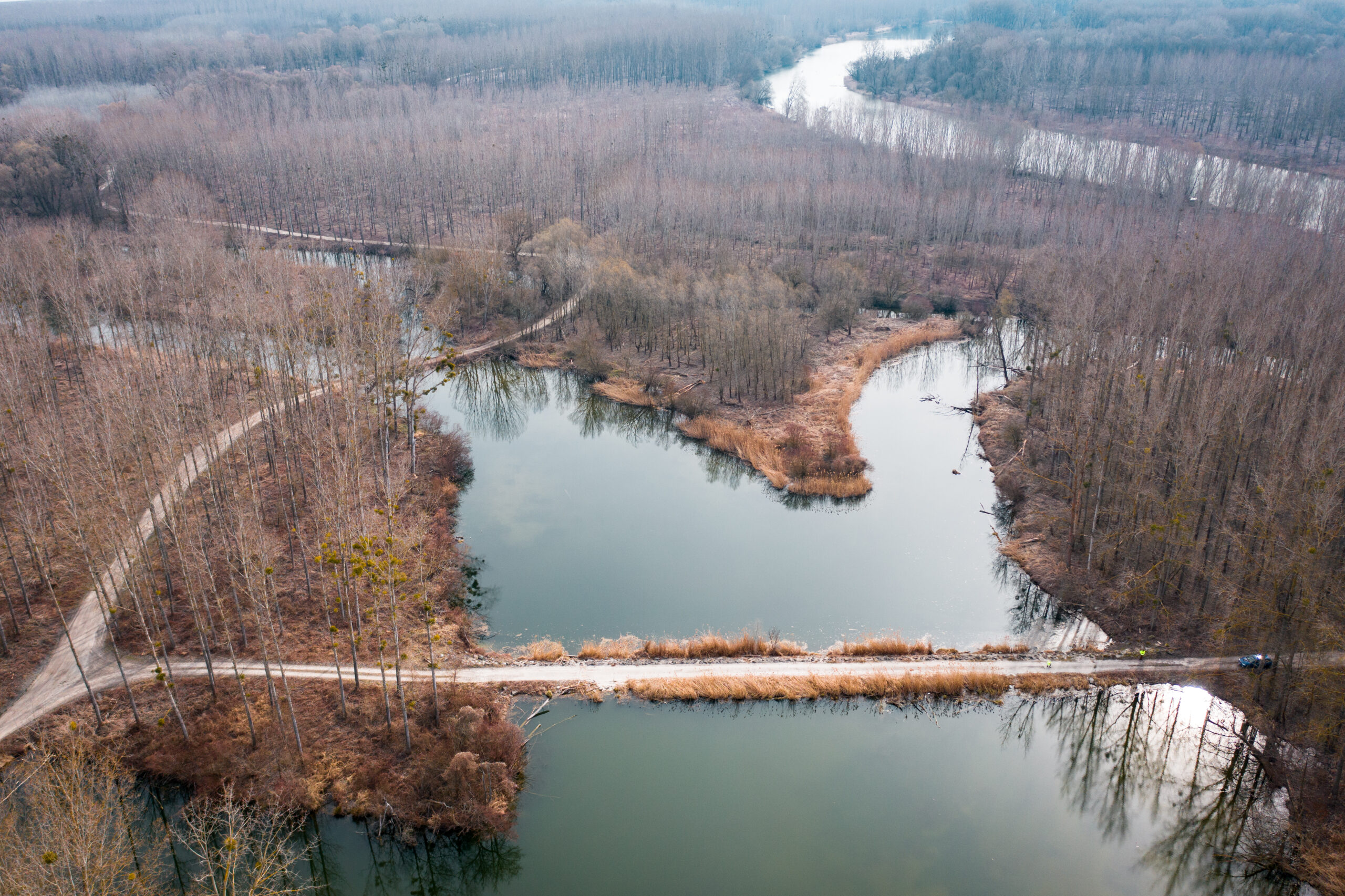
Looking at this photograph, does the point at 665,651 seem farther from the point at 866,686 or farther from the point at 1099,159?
the point at 1099,159

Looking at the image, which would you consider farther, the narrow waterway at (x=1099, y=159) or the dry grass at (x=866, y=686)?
the narrow waterway at (x=1099, y=159)

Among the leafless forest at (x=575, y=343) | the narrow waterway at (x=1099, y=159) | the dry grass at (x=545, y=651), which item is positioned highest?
the narrow waterway at (x=1099, y=159)

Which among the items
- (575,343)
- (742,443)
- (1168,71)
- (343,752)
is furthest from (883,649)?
(1168,71)

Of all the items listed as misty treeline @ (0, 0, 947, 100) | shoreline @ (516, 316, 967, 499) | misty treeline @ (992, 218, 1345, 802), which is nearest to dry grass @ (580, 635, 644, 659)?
shoreline @ (516, 316, 967, 499)

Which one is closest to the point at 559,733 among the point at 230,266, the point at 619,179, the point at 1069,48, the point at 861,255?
the point at 230,266

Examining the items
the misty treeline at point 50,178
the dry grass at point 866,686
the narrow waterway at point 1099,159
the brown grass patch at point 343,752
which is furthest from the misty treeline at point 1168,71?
the misty treeline at point 50,178

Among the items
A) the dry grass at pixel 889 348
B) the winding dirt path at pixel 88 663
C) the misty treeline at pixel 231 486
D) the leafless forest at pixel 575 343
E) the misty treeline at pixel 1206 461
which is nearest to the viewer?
the winding dirt path at pixel 88 663

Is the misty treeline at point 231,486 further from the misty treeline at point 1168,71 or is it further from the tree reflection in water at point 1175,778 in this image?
the misty treeline at point 1168,71

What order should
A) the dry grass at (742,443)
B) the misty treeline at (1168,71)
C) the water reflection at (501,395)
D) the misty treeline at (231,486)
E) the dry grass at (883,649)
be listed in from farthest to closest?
the misty treeline at (1168,71)
the water reflection at (501,395)
the dry grass at (742,443)
the dry grass at (883,649)
the misty treeline at (231,486)
